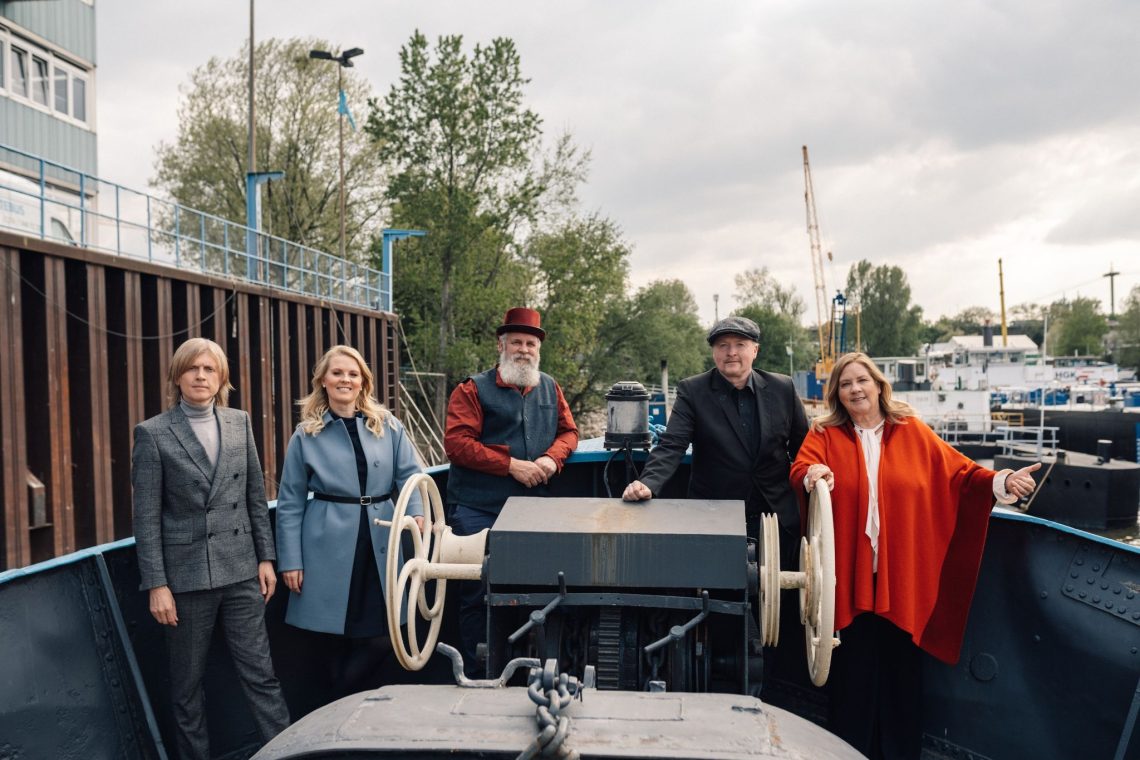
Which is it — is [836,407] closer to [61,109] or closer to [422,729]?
[422,729]

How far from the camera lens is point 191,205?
3158 centimetres

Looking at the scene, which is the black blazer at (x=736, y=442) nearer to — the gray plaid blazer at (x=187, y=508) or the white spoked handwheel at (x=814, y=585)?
the white spoked handwheel at (x=814, y=585)

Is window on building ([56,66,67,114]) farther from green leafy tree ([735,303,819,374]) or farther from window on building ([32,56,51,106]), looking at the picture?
green leafy tree ([735,303,819,374])


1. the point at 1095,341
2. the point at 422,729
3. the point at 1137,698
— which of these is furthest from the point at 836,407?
the point at 1095,341

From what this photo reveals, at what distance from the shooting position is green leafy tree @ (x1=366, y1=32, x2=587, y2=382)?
30188 millimetres

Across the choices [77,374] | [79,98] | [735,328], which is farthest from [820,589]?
[79,98]

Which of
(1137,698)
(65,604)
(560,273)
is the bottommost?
(1137,698)

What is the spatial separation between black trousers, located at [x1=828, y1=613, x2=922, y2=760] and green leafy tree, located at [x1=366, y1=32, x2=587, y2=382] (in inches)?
1056

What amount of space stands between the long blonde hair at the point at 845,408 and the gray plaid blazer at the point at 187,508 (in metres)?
2.31

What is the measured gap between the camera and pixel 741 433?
4.04 m

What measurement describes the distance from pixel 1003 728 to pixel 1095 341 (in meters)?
102

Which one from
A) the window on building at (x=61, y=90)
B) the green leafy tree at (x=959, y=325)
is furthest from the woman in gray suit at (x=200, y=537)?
the green leafy tree at (x=959, y=325)

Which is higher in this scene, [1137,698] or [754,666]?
[754,666]

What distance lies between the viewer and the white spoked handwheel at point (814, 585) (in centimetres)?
272
